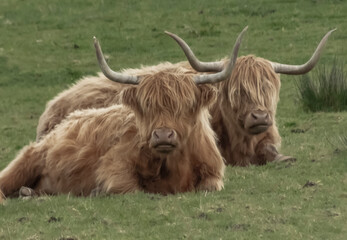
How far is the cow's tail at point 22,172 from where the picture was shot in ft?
27.0

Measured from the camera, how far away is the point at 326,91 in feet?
42.0

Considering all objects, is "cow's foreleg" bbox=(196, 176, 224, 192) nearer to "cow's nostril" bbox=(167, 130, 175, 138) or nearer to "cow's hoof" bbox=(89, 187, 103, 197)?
"cow's nostril" bbox=(167, 130, 175, 138)

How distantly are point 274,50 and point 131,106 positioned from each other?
10310 mm

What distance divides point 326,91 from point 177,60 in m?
5.06

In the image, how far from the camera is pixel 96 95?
10211 millimetres

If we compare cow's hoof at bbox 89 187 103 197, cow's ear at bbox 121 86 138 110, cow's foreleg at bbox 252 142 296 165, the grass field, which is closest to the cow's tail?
the grass field

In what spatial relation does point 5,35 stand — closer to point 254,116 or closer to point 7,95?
point 7,95

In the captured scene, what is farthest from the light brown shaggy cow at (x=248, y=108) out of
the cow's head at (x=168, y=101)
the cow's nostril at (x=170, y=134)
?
the cow's nostril at (x=170, y=134)

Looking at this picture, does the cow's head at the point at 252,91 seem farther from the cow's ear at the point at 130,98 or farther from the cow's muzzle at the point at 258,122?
the cow's ear at the point at 130,98

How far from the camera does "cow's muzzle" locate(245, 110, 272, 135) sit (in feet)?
28.6

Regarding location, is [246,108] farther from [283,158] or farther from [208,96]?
[208,96]

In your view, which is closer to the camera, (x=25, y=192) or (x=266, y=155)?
(x=25, y=192)

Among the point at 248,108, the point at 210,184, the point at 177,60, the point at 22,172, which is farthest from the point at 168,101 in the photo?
the point at 177,60

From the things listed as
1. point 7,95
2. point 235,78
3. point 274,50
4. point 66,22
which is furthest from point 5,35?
point 235,78
